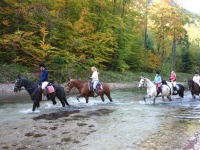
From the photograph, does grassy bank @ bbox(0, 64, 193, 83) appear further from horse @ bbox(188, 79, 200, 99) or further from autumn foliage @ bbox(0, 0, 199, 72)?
horse @ bbox(188, 79, 200, 99)

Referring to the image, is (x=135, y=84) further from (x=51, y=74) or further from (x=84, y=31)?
(x=51, y=74)

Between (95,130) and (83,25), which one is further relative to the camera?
(83,25)

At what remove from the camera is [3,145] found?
281 inches

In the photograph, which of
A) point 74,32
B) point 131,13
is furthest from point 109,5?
point 74,32

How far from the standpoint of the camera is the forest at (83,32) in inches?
1067

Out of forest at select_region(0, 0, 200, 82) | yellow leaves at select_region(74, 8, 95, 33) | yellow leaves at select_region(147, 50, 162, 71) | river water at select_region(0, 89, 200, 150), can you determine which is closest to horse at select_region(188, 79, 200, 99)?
river water at select_region(0, 89, 200, 150)

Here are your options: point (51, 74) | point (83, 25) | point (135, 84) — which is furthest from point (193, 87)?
point (83, 25)

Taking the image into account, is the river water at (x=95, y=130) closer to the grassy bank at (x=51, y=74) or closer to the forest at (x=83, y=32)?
the grassy bank at (x=51, y=74)

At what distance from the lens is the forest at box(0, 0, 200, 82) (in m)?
27.1

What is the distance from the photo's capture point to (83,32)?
32.7 m

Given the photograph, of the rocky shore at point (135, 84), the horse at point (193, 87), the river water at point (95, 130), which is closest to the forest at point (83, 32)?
the rocky shore at point (135, 84)

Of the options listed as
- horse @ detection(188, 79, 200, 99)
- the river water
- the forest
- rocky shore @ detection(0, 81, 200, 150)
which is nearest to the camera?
rocky shore @ detection(0, 81, 200, 150)

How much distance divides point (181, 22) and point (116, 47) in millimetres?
15303

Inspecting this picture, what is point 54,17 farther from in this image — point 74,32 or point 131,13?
point 131,13
